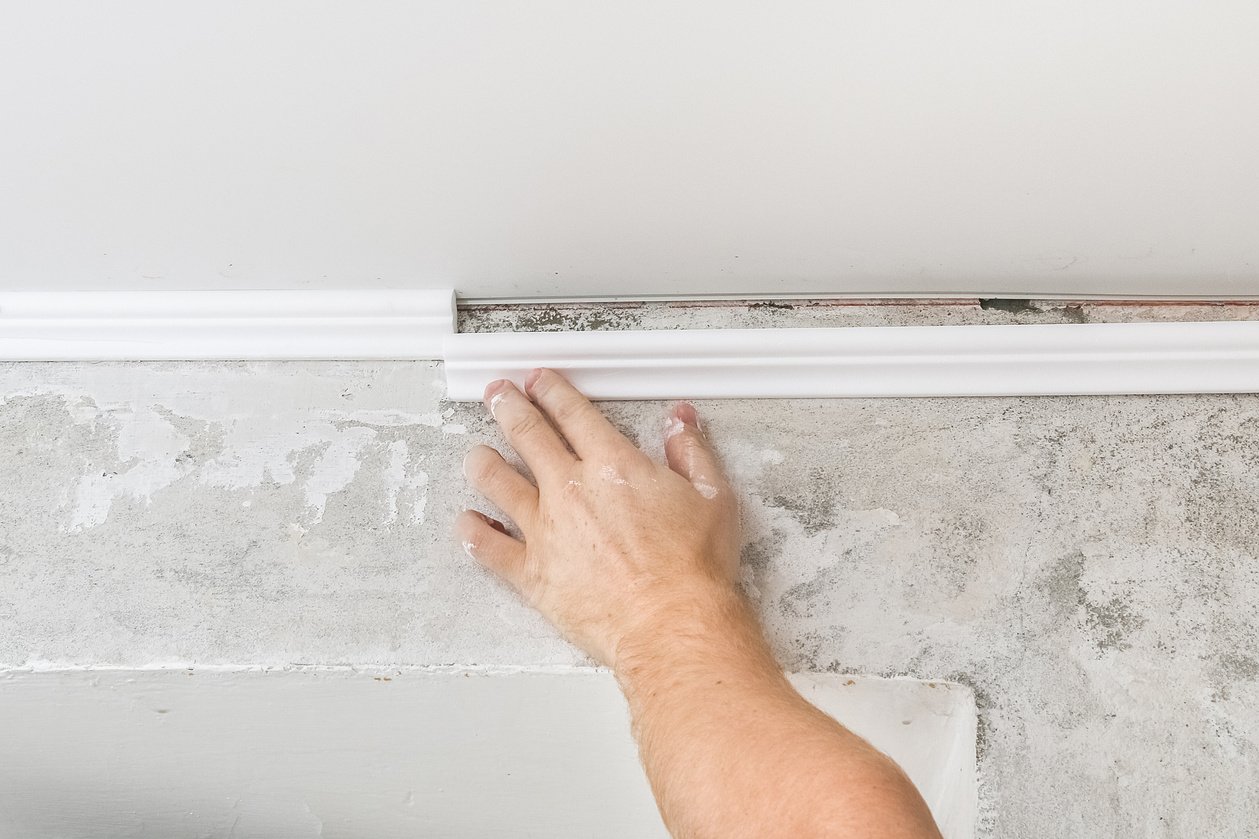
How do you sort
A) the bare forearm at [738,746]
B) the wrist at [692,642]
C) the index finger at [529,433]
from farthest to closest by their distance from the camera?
the index finger at [529,433], the wrist at [692,642], the bare forearm at [738,746]

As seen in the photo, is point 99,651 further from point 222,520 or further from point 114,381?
point 114,381

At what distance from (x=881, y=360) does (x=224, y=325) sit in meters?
0.73

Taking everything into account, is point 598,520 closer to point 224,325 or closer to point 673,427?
point 673,427

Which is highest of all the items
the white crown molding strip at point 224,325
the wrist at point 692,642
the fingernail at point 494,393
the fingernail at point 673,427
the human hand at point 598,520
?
the white crown molding strip at point 224,325

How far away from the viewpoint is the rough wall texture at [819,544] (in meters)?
0.83

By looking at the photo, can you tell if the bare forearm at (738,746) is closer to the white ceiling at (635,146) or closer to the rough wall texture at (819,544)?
the rough wall texture at (819,544)

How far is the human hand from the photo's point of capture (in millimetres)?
813

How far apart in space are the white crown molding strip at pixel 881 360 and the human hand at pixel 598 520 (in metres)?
0.04

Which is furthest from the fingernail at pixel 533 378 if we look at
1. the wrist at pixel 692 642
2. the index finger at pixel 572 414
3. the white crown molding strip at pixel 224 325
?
the wrist at pixel 692 642

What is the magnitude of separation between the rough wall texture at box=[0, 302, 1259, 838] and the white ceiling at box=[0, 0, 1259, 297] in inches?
3.7

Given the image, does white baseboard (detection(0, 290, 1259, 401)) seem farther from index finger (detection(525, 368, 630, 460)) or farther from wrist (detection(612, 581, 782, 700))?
wrist (detection(612, 581, 782, 700))

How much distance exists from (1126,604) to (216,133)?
988mm

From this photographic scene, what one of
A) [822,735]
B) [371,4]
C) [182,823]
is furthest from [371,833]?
[371,4]

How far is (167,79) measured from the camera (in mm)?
670
